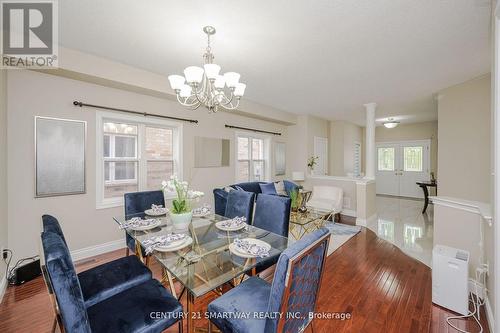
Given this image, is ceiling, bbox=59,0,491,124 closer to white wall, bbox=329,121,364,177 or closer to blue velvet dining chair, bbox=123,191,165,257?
blue velvet dining chair, bbox=123,191,165,257

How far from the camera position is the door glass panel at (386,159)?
25.9 ft

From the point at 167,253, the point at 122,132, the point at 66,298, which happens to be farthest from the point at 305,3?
the point at 122,132

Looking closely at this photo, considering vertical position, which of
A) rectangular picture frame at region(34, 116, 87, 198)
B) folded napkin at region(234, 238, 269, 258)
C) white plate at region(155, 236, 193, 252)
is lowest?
folded napkin at region(234, 238, 269, 258)

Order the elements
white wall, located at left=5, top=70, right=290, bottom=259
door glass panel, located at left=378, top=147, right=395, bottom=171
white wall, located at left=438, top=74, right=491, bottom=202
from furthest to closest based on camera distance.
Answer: door glass panel, located at left=378, top=147, right=395, bottom=171 < white wall, located at left=438, top=74, right=491, bottom=202 < white wall, located at left=5, top=70, right=290, bottom=259

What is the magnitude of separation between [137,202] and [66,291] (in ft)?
5.76

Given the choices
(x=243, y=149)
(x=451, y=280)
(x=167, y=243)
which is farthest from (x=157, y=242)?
(x=243, y=149)

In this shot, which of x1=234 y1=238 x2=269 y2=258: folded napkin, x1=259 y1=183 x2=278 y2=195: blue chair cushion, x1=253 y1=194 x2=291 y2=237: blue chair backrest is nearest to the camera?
x1=234 y1=238 x2=269 y2=258: folded napkin

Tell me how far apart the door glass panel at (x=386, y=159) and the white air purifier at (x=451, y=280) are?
6814mm

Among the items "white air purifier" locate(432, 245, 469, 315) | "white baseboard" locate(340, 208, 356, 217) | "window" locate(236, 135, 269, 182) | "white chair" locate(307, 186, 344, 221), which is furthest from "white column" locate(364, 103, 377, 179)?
"white air purifier" locate(432, 245, 469, 315)

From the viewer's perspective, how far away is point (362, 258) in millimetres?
2945

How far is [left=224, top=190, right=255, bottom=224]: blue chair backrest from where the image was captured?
2.49m

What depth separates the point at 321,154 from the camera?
656cm

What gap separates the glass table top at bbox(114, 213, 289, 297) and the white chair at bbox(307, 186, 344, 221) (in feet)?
10.2

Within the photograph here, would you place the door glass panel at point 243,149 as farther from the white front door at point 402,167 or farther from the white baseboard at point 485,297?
the white front door at point 402,167
